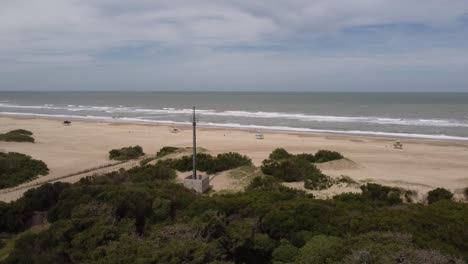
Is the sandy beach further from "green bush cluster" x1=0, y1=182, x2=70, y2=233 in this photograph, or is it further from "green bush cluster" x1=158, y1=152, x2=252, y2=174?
"green bush cluster" x1=0, y1=182, x2=70, y2=233

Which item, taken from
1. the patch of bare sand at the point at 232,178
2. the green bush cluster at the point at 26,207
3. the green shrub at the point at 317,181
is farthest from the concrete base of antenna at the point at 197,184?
the green bush cluster at the point at 26,207

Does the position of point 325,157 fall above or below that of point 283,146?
above

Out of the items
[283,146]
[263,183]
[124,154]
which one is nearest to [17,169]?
[124,154]

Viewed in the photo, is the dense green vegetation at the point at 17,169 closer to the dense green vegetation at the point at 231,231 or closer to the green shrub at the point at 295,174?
the dense green vegetation at the point at 231,231

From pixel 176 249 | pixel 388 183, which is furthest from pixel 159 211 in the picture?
pixel 388 183

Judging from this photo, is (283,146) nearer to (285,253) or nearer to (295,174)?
(295,174)

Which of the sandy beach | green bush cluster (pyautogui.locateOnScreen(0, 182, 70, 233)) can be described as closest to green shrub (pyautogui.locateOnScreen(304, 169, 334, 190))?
Answer: the sandy beach
